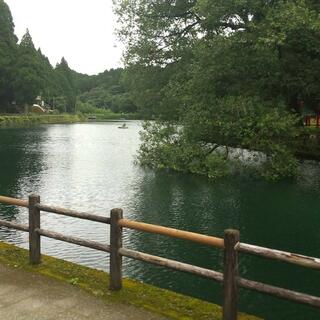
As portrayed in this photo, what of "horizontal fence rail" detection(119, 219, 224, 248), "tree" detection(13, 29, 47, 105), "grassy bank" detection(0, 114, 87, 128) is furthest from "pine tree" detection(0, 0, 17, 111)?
"horizontal fence rail" detection(119, 219, 224, 248)

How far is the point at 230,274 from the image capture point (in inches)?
269

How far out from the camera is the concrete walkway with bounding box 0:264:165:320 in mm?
7148

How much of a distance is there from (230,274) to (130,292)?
2.17 meters

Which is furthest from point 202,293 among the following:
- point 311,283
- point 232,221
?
point 232,221

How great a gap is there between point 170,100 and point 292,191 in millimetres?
11976

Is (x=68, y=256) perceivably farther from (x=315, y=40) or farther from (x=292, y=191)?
(x=315, y=40)

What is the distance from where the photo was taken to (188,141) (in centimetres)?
3312

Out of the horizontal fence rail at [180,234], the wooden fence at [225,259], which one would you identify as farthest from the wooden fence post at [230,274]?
the horizontal fence rail at [180,234]

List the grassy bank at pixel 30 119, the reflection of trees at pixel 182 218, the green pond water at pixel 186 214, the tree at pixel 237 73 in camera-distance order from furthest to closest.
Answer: the grassy bank at pixel 30 119 → the tree at pixel 237 73 → the reflection of trees at pixel 182 218 → the green pond water at pixel 186 214

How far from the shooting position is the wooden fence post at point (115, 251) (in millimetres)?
8102

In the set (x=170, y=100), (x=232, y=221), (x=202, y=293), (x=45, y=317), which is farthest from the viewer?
(x=170, y=100)

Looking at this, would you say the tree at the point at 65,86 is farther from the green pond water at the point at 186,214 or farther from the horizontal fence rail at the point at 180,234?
the horizontal fence rail at the point at 180,234

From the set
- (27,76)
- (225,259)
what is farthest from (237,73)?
(27,76)

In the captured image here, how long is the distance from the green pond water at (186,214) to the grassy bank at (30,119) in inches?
2698
